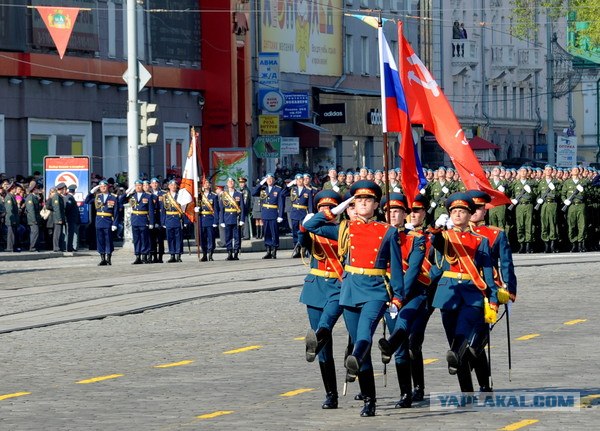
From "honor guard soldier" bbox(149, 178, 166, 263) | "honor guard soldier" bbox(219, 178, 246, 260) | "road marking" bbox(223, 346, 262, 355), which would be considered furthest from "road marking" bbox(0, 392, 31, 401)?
"honor guard soldier" bbox(219, 178, 246, 260)

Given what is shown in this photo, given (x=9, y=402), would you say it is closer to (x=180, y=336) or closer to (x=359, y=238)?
(x=359, y=238)

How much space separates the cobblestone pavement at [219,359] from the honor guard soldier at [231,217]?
21.1 feet

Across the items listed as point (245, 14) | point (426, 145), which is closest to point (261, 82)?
point (245, 14)

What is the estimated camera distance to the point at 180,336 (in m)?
19.4

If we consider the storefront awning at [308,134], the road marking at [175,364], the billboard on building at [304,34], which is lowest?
the road marking at [175,364]

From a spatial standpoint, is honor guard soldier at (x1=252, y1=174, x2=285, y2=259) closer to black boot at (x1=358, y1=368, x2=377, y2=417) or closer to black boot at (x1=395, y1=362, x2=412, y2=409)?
black boot at (x1=395, y1=362, x2=412, y2=409)

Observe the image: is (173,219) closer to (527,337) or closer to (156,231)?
(156,231)

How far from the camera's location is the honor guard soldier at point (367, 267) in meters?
13.1

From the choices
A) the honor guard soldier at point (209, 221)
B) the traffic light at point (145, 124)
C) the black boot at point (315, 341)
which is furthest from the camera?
the traffic light at point (145, 124)

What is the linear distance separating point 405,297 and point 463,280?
62 cm

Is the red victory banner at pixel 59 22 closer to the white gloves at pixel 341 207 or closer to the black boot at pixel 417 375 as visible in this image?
the black boot at pixel 417 375

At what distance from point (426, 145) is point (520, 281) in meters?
51.5

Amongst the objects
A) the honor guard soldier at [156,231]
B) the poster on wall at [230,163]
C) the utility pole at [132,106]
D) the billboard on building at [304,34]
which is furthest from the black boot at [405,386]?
the billboard on building at [304,34]

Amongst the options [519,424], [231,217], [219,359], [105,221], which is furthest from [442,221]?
[231,217]
